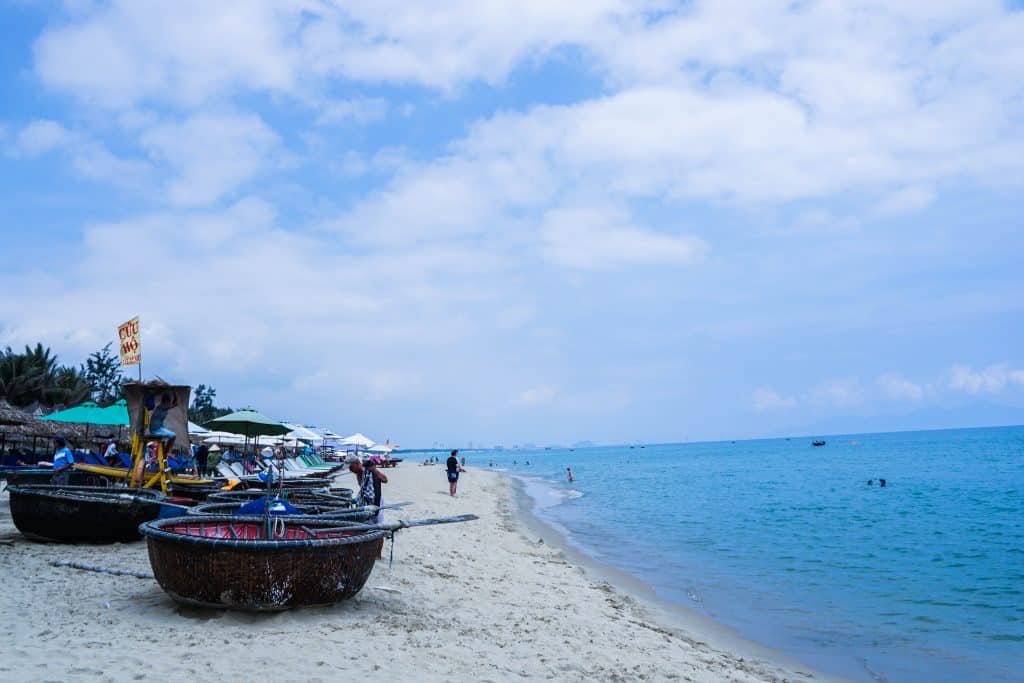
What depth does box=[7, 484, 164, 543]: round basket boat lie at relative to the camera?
380 inches

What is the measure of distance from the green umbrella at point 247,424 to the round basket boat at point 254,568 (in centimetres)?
612

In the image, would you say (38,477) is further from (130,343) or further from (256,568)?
(256,568)

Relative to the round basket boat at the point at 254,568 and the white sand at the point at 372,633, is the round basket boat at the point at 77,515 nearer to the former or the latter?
the white sand at the point at 372,633

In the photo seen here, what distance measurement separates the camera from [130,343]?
11.9 meters

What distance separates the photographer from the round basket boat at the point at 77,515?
380 inches

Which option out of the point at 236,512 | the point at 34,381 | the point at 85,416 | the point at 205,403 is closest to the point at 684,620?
the point at 236,512

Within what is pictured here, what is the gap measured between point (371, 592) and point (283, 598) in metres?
1.55

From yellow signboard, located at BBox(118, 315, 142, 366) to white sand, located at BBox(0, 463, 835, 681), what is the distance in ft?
9.45

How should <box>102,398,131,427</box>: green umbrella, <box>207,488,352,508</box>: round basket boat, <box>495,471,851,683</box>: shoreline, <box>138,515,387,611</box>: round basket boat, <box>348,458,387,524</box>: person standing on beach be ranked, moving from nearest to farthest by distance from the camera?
<box>138,515,387,611</box>: round basket boat
<box>495,471,851,683</box>: shoreline
<box>207,488,352,508</box>: round basket boat
<box>348,458,387,524</box>: person standing on beach
<box>102,398,131,427</box>: green umbrella

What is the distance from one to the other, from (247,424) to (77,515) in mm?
3867

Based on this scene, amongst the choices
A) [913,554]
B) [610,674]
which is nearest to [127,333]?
[610,674]

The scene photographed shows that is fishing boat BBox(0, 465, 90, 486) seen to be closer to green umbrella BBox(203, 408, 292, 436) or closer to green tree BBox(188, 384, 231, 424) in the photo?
green umbrella BBox(203, 408, 292, 436)

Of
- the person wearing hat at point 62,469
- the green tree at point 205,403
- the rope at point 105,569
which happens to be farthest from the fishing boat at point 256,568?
the green tree at point 205,403

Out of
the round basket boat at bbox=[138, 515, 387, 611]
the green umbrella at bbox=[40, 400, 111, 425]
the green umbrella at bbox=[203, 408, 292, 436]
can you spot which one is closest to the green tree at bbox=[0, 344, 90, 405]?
the green umbrella at bbox=[40, 400, 111, 425]
